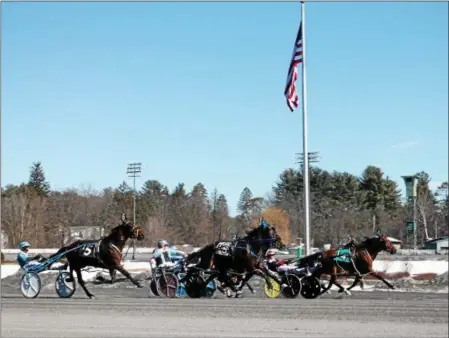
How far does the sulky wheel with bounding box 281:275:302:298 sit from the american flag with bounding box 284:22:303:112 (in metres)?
9.55

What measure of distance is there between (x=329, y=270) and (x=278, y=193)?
13.1 meters

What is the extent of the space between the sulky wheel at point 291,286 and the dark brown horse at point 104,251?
4332mm

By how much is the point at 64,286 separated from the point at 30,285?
102cm

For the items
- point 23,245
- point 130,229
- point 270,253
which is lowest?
point 270,253

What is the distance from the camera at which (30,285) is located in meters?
20.7

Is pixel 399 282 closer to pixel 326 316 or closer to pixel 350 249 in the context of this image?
pixel 350 249

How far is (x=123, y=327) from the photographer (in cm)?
1268

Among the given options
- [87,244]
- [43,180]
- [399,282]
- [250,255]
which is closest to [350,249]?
[250,255]

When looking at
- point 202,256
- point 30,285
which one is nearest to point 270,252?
point 202,256

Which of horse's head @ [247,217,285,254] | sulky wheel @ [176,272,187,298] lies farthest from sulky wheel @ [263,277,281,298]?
sulky wheel @ [176,272,187,298]

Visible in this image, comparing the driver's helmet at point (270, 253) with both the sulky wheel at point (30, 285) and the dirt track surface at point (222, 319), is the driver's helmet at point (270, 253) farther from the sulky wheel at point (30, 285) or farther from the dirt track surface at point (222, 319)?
the sulky wheel at point (30, 285)

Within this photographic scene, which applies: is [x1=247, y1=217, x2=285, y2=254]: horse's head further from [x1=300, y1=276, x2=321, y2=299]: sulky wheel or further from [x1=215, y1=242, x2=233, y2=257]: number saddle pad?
[x1=300, y1=276, x2=321, y2=299]: sulky wheel

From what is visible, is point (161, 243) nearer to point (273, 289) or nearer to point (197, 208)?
point (197, 208)

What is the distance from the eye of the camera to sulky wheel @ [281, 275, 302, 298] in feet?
67.3
